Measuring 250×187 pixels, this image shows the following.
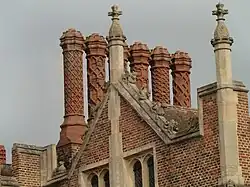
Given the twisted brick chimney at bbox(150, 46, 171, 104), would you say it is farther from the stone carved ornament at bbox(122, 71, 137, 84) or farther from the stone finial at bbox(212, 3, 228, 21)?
the stone finial at bbox(212, 3, 228, 21)

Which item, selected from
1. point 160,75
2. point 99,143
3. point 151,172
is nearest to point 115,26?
point 99,143

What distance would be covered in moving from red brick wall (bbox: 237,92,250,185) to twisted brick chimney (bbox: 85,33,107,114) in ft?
29.7

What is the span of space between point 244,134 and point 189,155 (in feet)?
5.99

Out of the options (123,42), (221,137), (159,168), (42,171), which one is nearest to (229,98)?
(221,137)

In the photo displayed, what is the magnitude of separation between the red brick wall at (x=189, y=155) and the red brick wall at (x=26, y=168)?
521 cm

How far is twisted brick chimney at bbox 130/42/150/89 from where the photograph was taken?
44688mm

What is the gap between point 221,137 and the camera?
→ 3459cm

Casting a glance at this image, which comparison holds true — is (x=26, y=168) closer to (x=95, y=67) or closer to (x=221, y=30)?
(x=95, y=67)

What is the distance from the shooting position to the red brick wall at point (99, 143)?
38.8 meters

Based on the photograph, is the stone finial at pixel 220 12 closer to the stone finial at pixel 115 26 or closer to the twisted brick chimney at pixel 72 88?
the stone finial at pixel 115 26

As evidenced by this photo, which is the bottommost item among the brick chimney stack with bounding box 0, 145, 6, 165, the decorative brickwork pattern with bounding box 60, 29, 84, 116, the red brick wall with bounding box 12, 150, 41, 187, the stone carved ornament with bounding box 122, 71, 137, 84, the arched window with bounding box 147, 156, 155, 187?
the arched window with bounding box 147, 156, 155, 187

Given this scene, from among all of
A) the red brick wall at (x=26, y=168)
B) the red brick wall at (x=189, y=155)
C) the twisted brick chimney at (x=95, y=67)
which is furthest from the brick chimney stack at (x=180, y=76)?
the red brick wall at (x=189, y=155)

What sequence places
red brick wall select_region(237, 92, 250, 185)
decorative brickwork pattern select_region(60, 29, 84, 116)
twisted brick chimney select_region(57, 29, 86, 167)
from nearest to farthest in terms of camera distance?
red brick wall select_region(237, 92, 250, 185) < twisted brick chimney select_region(57, 29, 86, 167) < decorative brickwork pattern select_region(60, 29, 84, 116)

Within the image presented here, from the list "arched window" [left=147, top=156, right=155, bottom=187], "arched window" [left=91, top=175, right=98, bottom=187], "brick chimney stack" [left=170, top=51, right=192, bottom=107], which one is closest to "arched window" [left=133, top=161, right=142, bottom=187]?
"arched window" [left=147, top=156, right=155, bottom=187]
